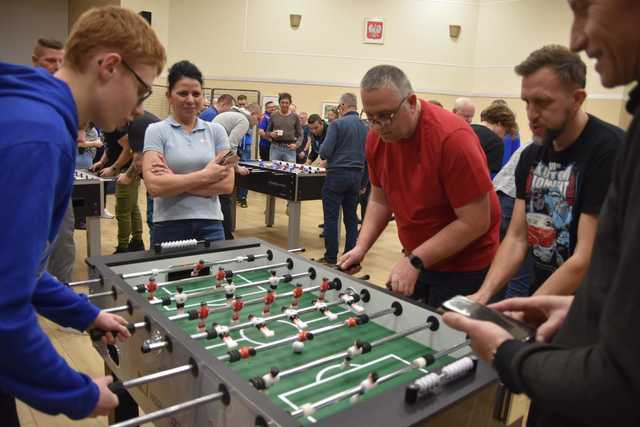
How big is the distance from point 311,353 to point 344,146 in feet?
11.8

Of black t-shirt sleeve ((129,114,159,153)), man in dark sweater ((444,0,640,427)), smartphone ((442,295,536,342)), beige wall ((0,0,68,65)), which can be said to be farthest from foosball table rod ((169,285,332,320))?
beige wall ((0,0,68,65))

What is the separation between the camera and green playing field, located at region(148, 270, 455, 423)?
1361 mm

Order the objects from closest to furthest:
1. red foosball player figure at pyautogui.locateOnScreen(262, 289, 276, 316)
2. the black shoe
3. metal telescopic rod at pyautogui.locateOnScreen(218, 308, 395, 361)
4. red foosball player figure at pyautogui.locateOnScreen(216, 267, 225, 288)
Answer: metal telescopic rod at pyautogui.locateOnScreen(218, 308, 395, 361), red foosball player figure at pyautogui.locateOnScreen(262, 289, 276, 316), red foosball player figure at pyautogui.locateOnScreen(216, 267, 225, 288), the black shoe

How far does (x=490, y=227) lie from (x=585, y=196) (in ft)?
1.70

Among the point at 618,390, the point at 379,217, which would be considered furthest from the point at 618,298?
the point at 379,217

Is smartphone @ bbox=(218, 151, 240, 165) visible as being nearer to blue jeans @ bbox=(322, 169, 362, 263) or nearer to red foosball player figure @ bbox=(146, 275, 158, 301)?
red foosball player figure @ bbox=(146, 275, 158, 301)

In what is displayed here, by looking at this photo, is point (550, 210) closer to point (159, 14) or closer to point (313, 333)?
point (313, 333)

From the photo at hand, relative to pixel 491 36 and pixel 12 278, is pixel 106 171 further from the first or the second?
pixel 491 36

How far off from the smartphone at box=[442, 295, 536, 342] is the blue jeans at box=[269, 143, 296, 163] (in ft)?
22.2

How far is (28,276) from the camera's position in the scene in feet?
2.75

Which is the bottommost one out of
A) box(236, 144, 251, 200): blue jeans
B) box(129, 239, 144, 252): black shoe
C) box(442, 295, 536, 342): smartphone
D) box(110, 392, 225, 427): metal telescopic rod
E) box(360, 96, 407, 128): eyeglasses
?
box(129, 239, 144, 252): black shoe

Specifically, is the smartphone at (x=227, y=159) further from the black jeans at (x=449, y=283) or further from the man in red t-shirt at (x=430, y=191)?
the black jeans at (x=449, y=283)

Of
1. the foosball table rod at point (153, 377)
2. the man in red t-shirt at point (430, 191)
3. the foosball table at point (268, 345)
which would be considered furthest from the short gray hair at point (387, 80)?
the foosball table rod at point (153, 377)

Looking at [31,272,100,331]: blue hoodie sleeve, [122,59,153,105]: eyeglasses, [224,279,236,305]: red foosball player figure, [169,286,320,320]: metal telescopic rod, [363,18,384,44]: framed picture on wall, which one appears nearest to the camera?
[122,59,153,105]: eyeglasses
